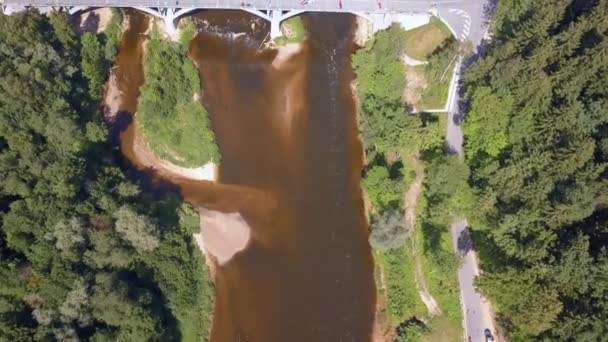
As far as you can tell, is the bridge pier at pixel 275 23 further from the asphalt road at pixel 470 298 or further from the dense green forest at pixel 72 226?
the asphalt road at pixel 470 298

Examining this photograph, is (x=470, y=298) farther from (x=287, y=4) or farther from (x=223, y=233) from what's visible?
(x=287, y=4)

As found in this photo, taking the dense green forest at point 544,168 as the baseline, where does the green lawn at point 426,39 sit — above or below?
above

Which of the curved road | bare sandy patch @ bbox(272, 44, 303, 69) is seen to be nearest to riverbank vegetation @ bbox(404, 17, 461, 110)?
the curved road

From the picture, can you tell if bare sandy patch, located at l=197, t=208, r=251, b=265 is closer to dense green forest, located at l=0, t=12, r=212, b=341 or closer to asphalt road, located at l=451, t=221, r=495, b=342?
dense green forest, located at l=0, t=12, r=212, b=341

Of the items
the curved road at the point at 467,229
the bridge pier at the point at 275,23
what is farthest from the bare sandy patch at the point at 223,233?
the bridge pier at the point at 275,23

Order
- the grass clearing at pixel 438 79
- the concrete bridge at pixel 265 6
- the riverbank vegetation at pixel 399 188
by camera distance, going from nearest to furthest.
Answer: the riverbank vegetation at pixel 399 188, the grass clearing at pixel 438 79, the concrete bridge at pixel 265 6

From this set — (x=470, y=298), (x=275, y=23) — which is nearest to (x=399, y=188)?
(x=470, y=298)
